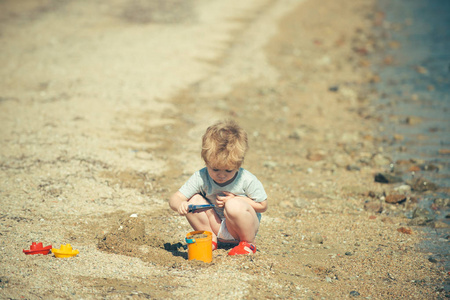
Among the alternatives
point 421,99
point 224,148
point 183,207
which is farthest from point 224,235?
point 421,99

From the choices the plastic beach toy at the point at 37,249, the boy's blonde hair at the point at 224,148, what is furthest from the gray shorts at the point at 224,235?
the plastic beach toy at the point at 37,249

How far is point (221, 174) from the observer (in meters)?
3.50

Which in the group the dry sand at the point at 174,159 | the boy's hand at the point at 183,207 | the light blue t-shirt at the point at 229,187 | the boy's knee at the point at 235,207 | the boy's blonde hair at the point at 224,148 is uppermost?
the boy's blonde hair at the point at 224,148

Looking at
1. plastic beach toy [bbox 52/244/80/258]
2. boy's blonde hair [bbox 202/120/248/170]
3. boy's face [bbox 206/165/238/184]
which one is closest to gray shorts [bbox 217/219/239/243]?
boy's face [bbox 206/165/238/184]

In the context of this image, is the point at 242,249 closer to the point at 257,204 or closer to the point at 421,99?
the point at 257,204

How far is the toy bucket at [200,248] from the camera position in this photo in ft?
11.5

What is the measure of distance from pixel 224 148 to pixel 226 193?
42cm

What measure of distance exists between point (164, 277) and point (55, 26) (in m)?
10.4

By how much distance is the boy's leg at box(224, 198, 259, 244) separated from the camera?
11.5 feet

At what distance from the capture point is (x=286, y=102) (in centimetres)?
866

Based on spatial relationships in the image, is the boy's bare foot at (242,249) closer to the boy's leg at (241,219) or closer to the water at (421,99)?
the boy's leg at (241,219)

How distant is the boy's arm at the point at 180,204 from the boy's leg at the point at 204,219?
7 centimetres

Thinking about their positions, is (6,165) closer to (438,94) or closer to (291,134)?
(291,134)

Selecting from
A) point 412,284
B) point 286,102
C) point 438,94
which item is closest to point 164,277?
point 412,284
